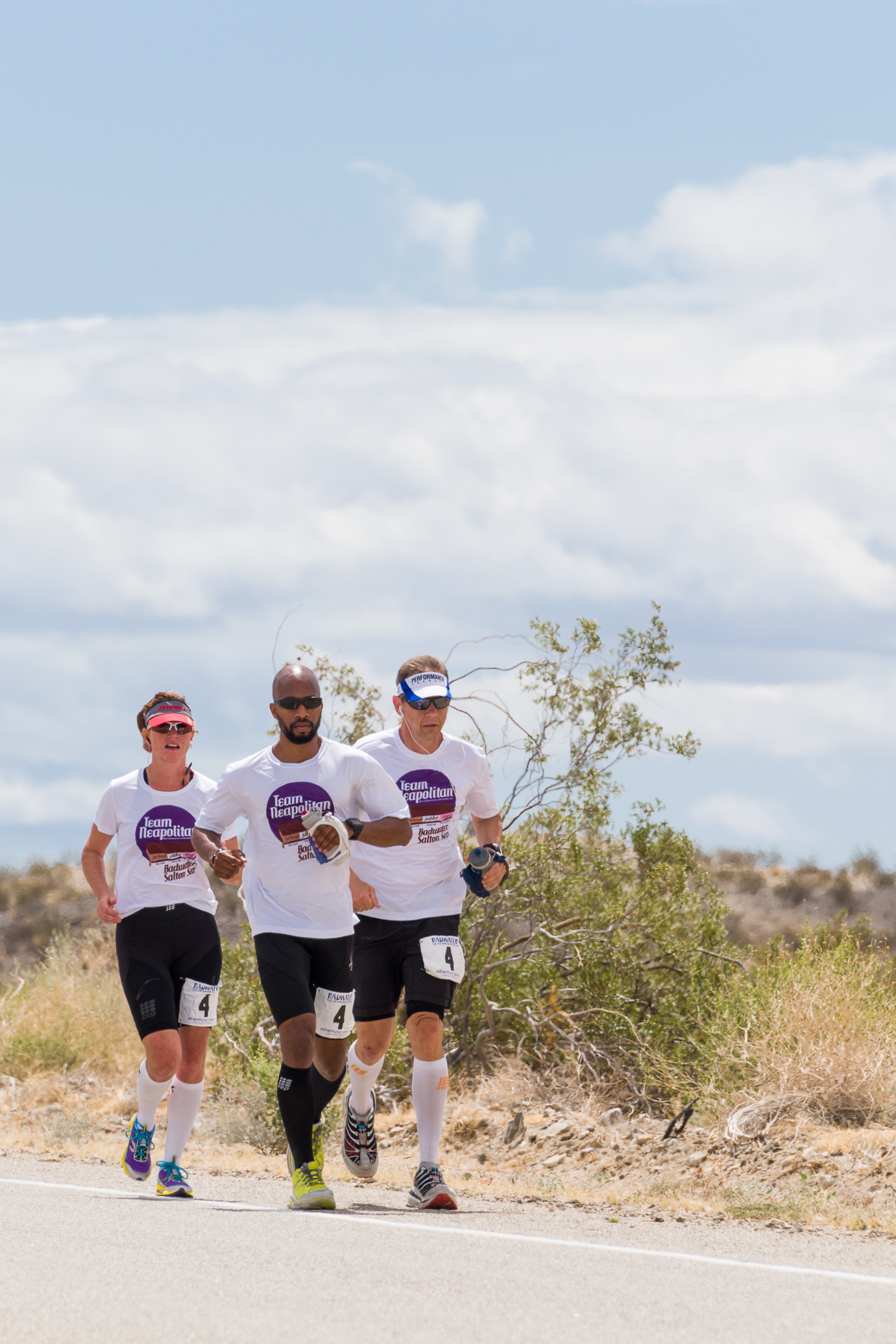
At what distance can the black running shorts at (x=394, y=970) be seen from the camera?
8195 millimetres

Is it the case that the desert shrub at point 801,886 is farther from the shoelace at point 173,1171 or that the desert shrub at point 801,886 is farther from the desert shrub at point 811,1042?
the shoelace at point 173,1171

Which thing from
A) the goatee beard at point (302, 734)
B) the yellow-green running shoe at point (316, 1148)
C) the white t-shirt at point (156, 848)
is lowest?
the yellow-green running shoe at point (316, 1148)

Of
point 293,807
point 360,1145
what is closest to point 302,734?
point 293,807

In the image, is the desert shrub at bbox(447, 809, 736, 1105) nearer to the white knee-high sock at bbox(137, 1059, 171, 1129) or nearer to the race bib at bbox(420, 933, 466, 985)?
the white knee-high sock at bbox(137, 1059, 171, 1129)

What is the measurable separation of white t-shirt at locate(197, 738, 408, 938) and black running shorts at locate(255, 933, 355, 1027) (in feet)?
0.19

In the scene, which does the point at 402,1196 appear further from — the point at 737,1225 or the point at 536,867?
the point at 536,867

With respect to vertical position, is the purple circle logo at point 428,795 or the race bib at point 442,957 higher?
the purple circle logo at point 428,795

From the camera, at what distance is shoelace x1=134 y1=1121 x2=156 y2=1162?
886 centimetres

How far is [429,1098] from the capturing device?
8086 mm

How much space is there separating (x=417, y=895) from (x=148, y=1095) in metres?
1.86

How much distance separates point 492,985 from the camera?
13.6 m

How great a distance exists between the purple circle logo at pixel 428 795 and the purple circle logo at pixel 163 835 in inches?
51.7

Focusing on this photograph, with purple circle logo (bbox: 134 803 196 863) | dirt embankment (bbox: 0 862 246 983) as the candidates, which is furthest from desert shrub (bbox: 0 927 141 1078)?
dirt embankment (bbox: 0 862 246 983)

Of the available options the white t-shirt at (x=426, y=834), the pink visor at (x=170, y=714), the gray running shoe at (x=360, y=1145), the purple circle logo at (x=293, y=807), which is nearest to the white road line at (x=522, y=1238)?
the gray running shoe at (x=360, y=1145)
